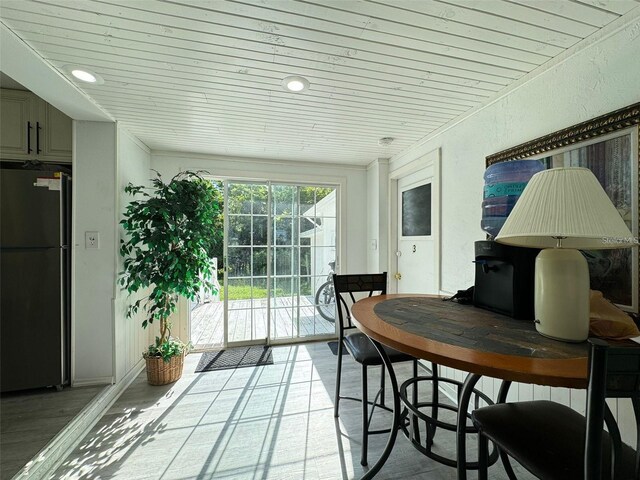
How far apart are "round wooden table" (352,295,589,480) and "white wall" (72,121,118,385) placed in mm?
2209

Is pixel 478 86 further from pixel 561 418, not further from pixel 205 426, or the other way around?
pixel 205 426

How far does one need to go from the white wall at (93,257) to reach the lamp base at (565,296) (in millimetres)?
2918

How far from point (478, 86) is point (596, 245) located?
1.27 meters

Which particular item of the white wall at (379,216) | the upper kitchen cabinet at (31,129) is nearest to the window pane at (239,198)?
the upper kitchen cabinet at (31,129)

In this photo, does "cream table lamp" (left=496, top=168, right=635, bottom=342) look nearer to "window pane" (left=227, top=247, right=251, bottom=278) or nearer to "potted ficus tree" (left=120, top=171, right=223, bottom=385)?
"potted ficus tree" (left=120, top=171, right=223, bottom=385)

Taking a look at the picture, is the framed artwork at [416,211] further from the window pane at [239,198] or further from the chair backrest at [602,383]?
the chair backrest at [602,383]

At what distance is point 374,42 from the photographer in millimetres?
1372

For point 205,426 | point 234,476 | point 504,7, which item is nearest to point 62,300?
point 205,426

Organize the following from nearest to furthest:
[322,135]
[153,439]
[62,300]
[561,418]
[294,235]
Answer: [561,418] → [153,439] → [62,300] → [322,135] → [294,235]

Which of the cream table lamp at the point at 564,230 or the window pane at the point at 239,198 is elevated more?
the window pane at the point at 239,198

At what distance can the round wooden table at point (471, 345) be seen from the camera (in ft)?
2.31

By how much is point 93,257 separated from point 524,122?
3.42 metres

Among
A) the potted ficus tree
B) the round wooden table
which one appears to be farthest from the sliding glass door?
the round wooden table

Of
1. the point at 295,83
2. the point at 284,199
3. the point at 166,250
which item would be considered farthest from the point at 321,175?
the point at 166,250
